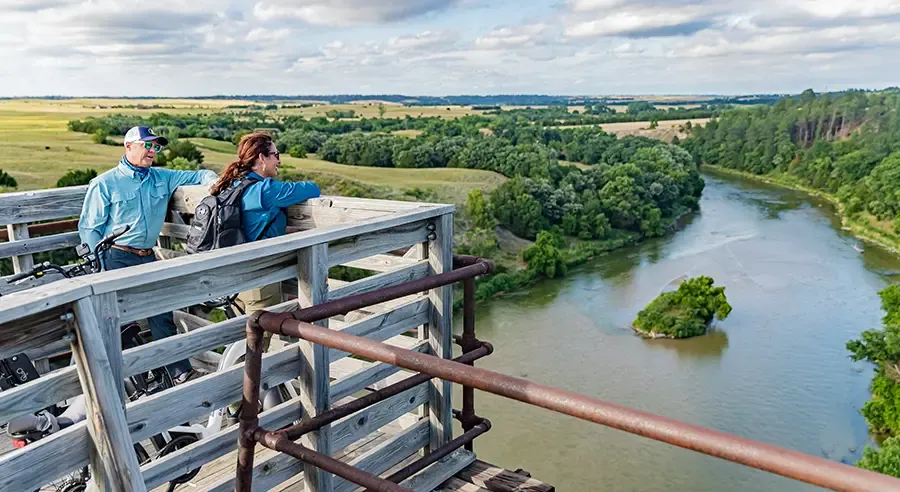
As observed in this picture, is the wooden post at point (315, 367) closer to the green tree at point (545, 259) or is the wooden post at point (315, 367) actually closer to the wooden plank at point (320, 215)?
the wooden plank at point (320, 215)

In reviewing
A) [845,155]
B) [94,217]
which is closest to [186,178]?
[94,217]

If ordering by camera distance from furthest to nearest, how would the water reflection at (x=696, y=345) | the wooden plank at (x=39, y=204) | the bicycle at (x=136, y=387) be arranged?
1. the water reflection at (x=696, y=345)
2. the wooden plank at (x=39, y=204)
3. the bicycle at (x=136, y=387)

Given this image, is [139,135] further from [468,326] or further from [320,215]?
[468,326]

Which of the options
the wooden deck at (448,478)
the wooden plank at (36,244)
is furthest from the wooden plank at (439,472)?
the wooden plank at (36,244)

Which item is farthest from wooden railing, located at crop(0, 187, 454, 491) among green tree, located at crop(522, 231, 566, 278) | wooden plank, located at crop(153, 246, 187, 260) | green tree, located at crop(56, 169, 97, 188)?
green tree, located at crop(522, 231, 566, 278)

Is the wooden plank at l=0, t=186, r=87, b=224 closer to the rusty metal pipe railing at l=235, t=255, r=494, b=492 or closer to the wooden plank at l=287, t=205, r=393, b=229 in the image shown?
the wooden plank at l=287, t=205, r=393, b=229

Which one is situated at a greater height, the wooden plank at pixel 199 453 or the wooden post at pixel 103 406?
the wooden post at pixel 103 406

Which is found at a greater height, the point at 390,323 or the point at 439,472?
the point at 390,323

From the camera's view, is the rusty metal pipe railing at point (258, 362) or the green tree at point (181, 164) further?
the green tree at point (181, 164)
